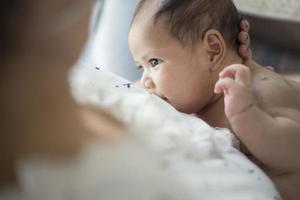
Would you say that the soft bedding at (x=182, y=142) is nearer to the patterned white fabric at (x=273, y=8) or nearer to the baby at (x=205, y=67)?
the baby at (x=205, y=67)

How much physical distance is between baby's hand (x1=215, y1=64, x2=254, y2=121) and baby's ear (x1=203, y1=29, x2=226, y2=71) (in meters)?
0.11

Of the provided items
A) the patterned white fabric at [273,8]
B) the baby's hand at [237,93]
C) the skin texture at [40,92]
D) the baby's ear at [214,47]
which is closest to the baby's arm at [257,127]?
the baby's hand at [237,93]

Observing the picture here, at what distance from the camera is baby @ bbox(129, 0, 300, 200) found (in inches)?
31.2

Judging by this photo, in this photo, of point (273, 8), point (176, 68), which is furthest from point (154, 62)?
point (273, 8)

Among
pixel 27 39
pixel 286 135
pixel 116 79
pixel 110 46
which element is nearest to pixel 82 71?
pixel 116 79

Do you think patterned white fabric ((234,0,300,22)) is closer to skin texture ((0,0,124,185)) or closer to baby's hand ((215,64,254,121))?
baby's hand ((215,64,254,121))

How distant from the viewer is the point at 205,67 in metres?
0.89

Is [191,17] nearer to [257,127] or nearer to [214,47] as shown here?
[214,47]

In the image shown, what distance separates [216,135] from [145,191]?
30cm

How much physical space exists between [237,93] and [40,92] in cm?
45

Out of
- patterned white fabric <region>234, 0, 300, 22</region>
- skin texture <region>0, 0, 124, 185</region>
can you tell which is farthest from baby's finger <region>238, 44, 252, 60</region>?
patterned white fabric <region>234, 0, 300, 22</region>

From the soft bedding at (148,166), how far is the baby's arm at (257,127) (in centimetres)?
3

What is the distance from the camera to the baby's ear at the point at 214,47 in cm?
89

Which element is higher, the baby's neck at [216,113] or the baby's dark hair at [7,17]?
the baby's dark hair at [7,17]
